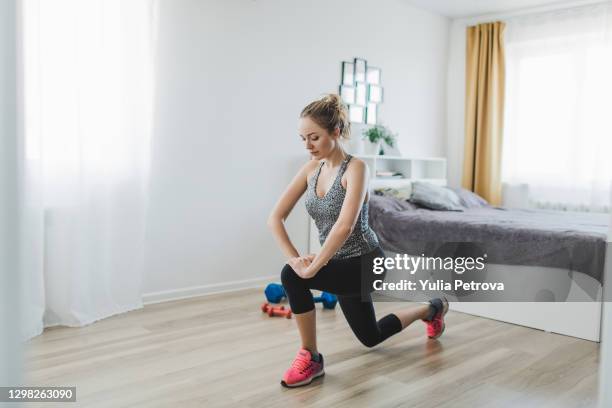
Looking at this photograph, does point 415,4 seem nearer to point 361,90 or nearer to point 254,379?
point 361,90

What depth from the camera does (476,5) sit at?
4.82 metres

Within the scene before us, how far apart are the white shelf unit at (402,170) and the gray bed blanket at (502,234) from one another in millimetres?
444

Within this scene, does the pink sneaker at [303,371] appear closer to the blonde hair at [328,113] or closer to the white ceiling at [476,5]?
the blonde hair at [328,113]

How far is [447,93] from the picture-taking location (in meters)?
5.37

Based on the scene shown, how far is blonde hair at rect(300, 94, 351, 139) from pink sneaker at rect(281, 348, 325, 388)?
85cm

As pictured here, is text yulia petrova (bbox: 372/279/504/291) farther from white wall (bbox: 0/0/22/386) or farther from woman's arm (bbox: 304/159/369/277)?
white wall (bbox: 0/0/22/386)

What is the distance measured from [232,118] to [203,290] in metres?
1.12

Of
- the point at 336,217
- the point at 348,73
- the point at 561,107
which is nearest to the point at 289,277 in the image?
the point at 336,217

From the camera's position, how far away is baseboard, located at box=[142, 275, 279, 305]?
320cm

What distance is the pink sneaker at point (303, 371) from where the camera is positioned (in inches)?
77.9

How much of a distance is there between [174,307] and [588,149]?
11.6 feet

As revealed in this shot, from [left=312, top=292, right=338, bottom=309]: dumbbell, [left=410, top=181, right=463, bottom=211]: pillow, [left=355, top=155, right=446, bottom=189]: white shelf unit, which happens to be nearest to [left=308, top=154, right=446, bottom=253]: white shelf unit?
[left=355, top=155, right=446, bottom=189]: white shelf unit

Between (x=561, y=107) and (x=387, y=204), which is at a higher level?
(x=561, y=107)

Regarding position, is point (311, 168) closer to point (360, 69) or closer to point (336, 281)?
point (336, 281)
